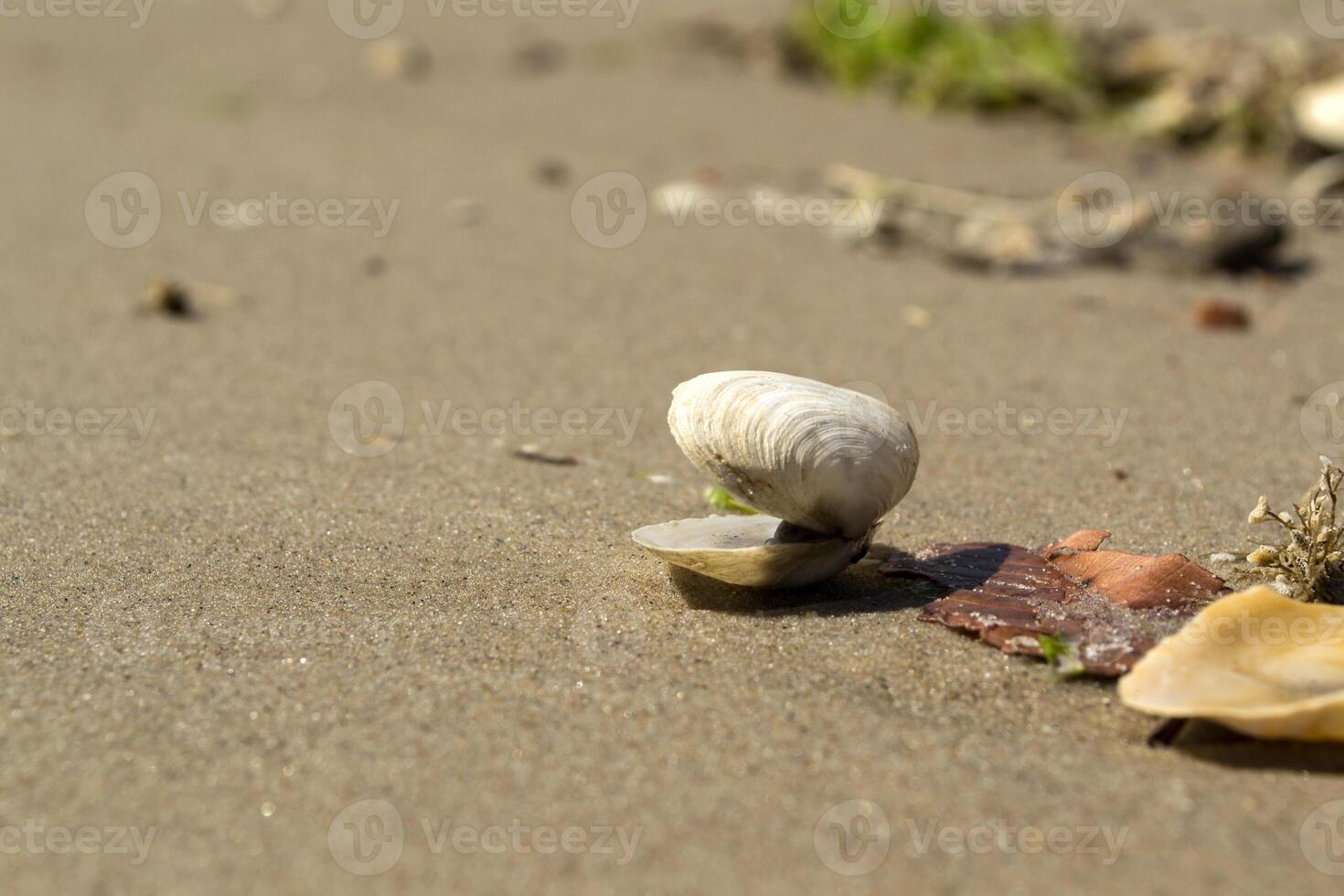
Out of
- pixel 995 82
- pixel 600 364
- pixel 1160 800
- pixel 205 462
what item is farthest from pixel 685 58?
pixel 1160 800

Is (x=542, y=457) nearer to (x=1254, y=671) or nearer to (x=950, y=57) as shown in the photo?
(x=1254, y=671)

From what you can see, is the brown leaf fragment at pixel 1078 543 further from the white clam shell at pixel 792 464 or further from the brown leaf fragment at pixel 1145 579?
the white clam shell at pixel 792 464

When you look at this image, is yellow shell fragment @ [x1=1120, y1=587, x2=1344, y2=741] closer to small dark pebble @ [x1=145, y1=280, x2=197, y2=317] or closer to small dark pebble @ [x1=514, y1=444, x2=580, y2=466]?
small dark pebble @ [x1=514, y1=444, x2=580, y2=466]

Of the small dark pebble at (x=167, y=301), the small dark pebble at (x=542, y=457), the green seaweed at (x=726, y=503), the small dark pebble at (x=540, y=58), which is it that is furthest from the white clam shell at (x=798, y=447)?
the small dark pebble at (x=540, y=58)

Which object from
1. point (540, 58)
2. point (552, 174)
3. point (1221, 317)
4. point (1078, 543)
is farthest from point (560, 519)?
point (540, 58)

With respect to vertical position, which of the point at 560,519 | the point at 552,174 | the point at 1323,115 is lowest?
the point at 560,519

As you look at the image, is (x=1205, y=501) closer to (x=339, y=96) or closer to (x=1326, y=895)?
(x=1326, y=895)
